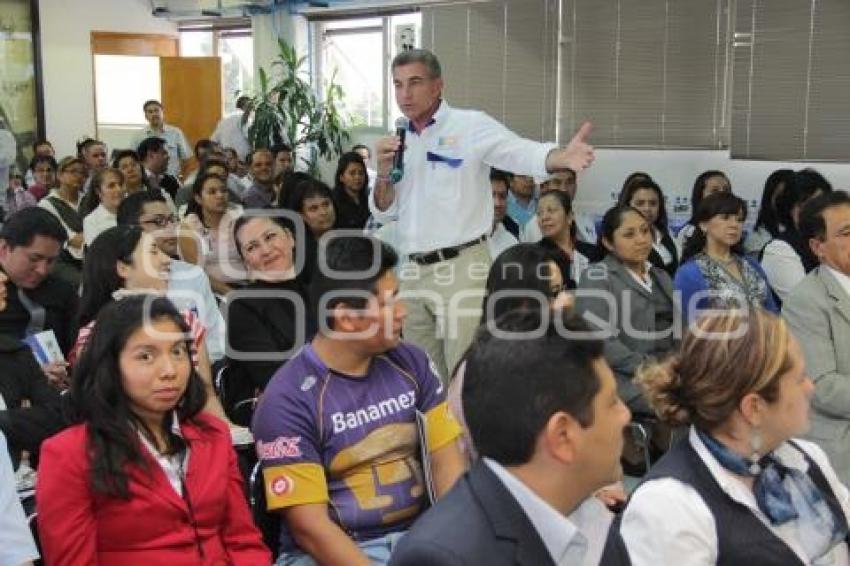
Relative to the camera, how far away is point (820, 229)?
312cm

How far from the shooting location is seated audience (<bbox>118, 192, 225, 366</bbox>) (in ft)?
11.2

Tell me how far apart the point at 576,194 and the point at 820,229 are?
4.26 m

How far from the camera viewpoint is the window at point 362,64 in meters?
9.50

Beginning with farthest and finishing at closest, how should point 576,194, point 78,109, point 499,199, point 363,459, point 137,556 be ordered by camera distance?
point 78,109 < point 576,194 < point 499,199 < point 363,459 < point 137,556

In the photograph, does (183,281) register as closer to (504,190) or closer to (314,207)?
(314,207)

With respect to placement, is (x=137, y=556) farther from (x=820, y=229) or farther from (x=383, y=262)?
(x=820, y=229)

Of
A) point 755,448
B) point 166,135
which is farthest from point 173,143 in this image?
point 755,448

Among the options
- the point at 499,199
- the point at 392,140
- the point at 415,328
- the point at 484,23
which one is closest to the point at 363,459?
the point at 415,328

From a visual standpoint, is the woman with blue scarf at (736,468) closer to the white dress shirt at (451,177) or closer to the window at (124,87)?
the white dress shirt at (451,177)

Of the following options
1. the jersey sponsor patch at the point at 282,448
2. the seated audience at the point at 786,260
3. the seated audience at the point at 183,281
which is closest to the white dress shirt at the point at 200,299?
the seated audience at the point at 183,281

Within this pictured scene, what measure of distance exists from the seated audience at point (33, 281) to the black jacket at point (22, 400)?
1.77 ft

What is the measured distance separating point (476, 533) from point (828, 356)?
6.84ft

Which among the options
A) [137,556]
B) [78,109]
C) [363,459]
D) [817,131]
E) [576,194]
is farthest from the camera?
[78,109]

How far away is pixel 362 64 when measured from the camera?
980 cm
